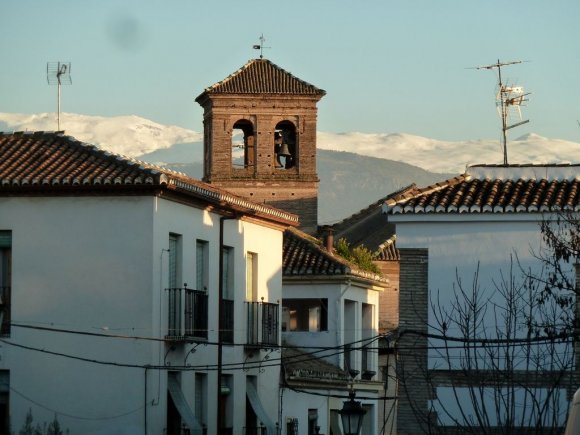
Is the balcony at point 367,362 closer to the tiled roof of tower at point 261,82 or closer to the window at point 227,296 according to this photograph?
the window at point 227,296

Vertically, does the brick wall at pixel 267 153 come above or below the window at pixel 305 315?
above

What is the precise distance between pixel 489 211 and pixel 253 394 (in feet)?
31.1

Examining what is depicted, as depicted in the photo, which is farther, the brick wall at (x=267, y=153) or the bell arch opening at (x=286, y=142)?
the bell arch opening at (x=286, y=142)

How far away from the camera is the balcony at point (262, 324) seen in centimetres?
3919

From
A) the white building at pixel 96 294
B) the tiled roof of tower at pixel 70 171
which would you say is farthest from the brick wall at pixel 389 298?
the white building at pixel 96 294

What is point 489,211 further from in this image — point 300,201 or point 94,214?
point 300,201

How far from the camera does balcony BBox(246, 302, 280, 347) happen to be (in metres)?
39.2

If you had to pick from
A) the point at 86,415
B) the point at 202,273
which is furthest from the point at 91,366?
the point at 202,273

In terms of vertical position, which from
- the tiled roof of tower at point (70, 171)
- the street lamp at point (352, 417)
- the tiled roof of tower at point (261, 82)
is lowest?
the street lamp at point (352, 417)

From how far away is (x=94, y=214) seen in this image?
34000 millimetres

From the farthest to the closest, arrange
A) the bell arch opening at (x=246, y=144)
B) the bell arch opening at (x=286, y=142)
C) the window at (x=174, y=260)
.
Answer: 1. the bell arch opening at (x=286, y=142)
2. the bell arch opening at (x=246, y=144)
3. the window at (x=174, y=260)

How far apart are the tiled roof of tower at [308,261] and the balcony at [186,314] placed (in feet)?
32.7

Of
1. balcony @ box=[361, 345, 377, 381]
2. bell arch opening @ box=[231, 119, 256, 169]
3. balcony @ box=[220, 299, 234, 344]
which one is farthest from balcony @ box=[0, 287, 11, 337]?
bell arch opening @ box=[231, 119, 256, 169]

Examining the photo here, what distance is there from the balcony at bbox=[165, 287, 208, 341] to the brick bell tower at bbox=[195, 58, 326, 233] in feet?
124
